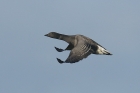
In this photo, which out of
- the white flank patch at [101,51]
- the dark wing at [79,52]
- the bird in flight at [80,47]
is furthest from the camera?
the white flank patch at [101,51]

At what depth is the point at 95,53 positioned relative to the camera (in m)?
50.4

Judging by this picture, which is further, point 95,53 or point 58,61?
point 95,53

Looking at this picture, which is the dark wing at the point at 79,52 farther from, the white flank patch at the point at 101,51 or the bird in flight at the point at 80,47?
the white flank patch at the point at 101,51

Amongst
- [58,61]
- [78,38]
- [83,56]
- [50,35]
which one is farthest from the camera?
[50,35]

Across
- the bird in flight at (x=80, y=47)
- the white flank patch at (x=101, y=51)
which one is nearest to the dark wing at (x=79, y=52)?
the bird in flight at (x=80, y=47)

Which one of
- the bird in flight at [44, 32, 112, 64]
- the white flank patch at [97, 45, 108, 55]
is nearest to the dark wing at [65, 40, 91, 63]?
the bird in flight at [44, 32, 112, 64]

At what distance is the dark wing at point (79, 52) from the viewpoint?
47.0m

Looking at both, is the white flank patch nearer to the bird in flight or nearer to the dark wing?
the bird in flight

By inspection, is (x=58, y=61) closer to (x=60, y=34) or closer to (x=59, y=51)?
(x=59, y=51)

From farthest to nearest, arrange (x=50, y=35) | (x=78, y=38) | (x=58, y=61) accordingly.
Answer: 1. (x=50, y=35)
2. (x=78, y=38)
3. (x=58, y=61)

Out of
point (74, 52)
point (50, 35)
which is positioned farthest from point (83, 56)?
point (50, 35)

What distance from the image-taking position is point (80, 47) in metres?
49.2

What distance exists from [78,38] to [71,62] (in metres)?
5.44

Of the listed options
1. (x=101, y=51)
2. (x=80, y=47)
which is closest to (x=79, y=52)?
(x=80, y=47)
